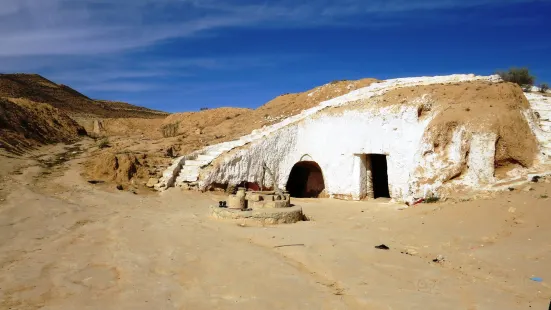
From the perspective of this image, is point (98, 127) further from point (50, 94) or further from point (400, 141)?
point (400, 141)

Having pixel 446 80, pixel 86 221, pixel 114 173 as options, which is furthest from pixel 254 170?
pixel 446 80

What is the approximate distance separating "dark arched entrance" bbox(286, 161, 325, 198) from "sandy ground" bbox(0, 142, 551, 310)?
6370 millimetres

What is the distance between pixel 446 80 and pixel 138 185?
13.7m

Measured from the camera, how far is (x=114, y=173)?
16266 millimetres

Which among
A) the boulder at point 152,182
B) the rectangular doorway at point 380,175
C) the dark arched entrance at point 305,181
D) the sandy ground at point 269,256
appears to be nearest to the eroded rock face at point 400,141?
the rectangular doorway at point 380,175

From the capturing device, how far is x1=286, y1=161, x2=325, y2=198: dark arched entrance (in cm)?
1978

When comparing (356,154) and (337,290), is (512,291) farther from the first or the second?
(356,154)

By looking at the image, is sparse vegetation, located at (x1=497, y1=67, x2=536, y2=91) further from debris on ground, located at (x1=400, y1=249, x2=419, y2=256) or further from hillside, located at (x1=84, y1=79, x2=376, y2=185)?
debris on ground, located at (x1=400, y1=249, x2=419, y2=256)

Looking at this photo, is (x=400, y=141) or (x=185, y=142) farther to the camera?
(x=185, y=142)

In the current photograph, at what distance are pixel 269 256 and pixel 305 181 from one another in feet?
40.7

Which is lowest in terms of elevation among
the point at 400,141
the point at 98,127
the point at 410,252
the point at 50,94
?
the point at 410,252

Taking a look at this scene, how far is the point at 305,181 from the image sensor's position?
2039cm

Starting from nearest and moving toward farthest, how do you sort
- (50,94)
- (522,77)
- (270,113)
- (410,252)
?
(410,252) < (522,77) < (270,113) < (50,94)

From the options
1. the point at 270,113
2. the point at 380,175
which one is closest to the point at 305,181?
the point at 380,175
